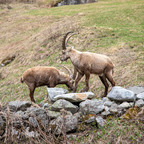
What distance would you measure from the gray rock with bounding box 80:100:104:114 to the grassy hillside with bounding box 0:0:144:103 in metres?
2.77

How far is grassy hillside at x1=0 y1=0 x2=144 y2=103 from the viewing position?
1050 centimetres

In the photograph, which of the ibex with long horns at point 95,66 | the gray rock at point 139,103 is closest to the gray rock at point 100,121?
the gray rock at point 139,103

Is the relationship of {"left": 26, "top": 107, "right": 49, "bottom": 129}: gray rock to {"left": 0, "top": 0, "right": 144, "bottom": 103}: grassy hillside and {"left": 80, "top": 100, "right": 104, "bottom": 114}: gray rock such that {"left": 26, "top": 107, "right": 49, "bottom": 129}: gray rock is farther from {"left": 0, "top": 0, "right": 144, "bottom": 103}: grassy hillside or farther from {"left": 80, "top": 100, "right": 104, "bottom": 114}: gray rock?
{"left": 0, "top": 0, "right": 144, "bottom": 103}: grassy hillside

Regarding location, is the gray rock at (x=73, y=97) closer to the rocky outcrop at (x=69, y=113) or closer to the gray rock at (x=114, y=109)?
the rocky outcrop at (x=69, y=113)

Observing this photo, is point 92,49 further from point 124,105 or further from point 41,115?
point 41,115

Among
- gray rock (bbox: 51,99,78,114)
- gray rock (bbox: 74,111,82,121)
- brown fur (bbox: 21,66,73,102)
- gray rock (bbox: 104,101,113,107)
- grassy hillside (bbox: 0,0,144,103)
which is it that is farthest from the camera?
grassy hillside (bbox: 0,0,144,103)

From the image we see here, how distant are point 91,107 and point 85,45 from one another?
1010 cm

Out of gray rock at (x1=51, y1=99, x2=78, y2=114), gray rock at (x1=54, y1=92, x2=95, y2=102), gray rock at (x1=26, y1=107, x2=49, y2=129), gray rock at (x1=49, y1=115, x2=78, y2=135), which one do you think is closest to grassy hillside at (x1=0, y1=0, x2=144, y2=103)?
gray rock at (x1=54, y1=92, x2=95, y2=102)

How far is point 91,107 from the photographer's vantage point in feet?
19.9

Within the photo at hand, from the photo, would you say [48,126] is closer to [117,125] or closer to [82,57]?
[117,125]

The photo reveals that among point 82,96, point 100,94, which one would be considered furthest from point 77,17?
point 82,96

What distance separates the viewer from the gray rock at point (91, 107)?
6047 millimetres

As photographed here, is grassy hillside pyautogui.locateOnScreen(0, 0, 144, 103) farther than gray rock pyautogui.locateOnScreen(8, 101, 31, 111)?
Yes

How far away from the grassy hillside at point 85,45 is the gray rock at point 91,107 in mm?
2768
